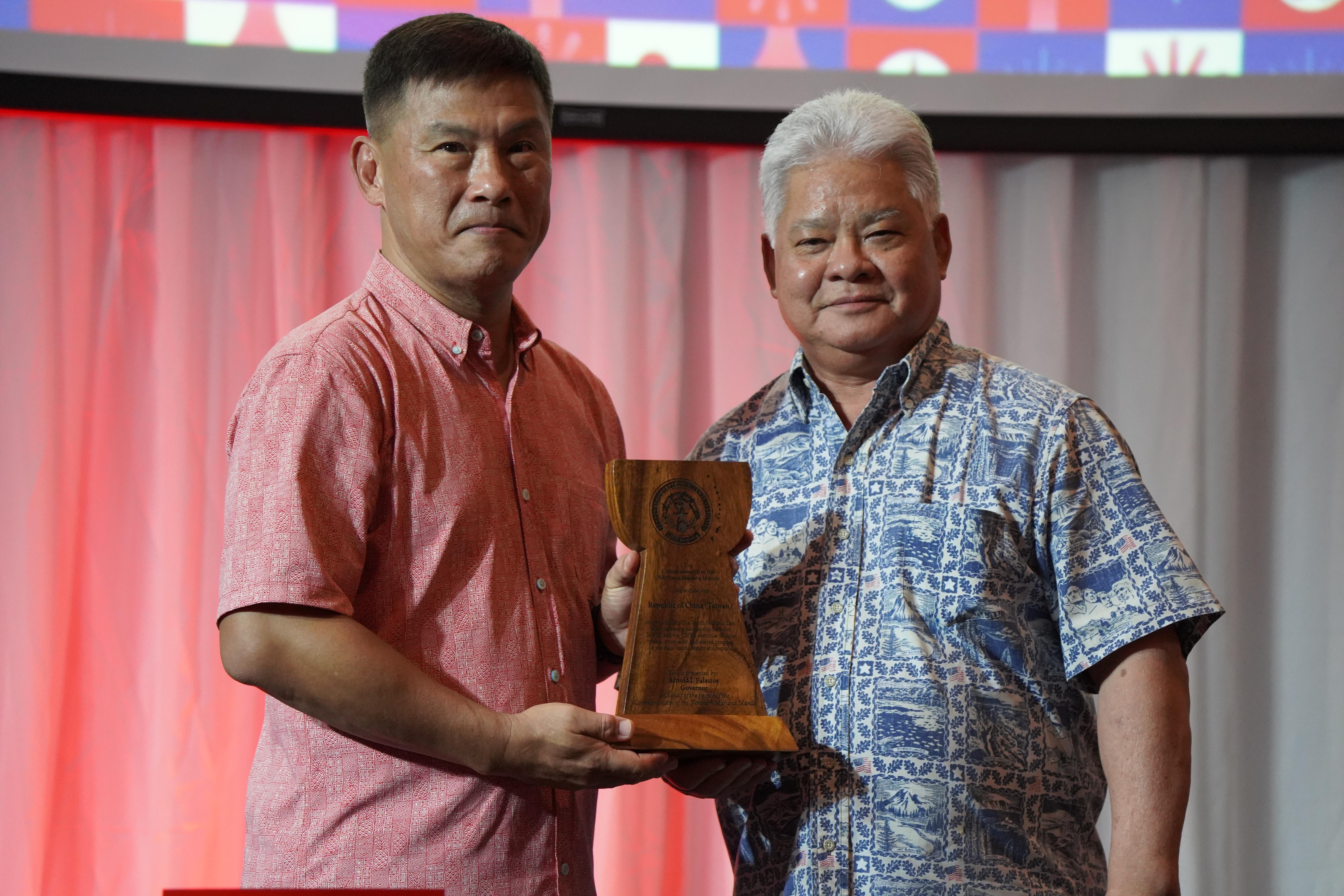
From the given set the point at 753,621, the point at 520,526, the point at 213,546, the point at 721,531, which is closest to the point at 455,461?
the point at 520,526

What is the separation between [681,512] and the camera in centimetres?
142

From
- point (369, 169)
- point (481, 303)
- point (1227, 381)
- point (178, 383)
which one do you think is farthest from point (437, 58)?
point (1227, 381)

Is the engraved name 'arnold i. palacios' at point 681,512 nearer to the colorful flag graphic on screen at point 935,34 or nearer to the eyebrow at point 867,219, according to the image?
the eyebrow at point 867,219

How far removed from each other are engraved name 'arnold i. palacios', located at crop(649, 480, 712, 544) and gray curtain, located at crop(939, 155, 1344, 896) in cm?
127

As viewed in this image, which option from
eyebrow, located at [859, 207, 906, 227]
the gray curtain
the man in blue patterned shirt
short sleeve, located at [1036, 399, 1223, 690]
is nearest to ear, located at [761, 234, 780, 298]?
the man in blue patterned shirt

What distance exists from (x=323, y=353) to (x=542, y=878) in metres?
0.66

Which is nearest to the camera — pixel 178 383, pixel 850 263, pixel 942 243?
pixel 850 263

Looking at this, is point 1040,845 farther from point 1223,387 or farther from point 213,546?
point 213,546

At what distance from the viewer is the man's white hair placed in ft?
5.05

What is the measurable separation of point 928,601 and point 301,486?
0.76 m

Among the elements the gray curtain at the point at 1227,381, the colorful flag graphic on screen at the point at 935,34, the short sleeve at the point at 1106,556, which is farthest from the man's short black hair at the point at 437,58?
the gray curtain at the point at 1227,381

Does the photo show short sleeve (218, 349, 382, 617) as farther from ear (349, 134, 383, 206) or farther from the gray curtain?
the gray curtain

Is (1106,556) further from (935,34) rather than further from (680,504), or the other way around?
(935,34)

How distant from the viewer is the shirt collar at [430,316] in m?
1.45
